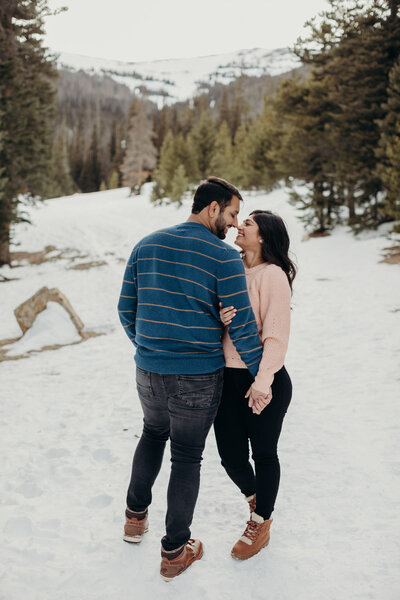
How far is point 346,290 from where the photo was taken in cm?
1048

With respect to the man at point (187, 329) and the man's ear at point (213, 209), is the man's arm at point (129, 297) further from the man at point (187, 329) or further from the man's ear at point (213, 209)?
the man's ear at point (213, 209)

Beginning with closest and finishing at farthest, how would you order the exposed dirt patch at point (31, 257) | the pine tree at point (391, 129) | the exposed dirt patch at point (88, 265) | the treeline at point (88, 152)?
the pine tree at point (391, 129) < the exposed dirt patch at point (88, 265) < the exposed dirt patch at point (31, 257) < the treeline at point (88, 152)

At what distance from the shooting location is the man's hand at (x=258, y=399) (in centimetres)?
251

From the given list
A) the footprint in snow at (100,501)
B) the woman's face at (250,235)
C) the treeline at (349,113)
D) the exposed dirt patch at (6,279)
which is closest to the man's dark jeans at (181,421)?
the woman's face at (250,235)

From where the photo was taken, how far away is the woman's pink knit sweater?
8.21 feet

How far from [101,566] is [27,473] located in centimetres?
136

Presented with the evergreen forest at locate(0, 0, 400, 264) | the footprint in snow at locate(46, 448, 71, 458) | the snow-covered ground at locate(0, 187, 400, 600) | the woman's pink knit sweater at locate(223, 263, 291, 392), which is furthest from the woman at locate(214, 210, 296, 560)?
the evergreen forest at locate(0, 0, 400, 264)

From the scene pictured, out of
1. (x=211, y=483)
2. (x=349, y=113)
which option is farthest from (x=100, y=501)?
(x=349, y=113)

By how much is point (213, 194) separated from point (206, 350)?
86 cm

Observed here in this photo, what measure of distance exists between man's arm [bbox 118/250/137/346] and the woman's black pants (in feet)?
2.22

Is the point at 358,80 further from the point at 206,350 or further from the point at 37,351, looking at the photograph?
the point at 206,350

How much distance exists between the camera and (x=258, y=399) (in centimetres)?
252

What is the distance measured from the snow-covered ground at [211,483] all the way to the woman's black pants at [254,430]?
0.48 metres

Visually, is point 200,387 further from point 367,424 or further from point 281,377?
point 367,424
